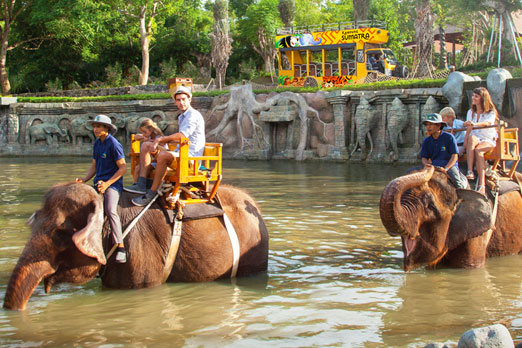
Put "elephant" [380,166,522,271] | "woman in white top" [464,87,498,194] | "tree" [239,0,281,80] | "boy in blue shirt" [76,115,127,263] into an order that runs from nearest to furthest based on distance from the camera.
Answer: "boy in blue shirt" [76,115,127,263] → "elephant" [380,166,522,271] → "woman in white top" [464,87,498,194] → "tree" [239,0,281,80]

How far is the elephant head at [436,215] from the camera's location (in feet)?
19.9

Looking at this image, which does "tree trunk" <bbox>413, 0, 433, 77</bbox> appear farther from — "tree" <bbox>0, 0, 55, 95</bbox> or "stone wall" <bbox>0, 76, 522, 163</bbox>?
"tree" <bbox>0, 0, 55, 95</bbox>

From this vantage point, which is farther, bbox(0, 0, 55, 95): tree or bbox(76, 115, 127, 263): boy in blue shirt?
bbox(0, 0, 55, 95): tree

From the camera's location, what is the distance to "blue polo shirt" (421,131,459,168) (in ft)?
21.9

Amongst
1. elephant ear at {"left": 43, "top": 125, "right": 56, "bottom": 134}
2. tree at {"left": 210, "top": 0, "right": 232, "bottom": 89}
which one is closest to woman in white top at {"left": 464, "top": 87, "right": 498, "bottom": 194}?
elephant ear at {"left": 43, "top": 125, "right": 56, "bottom": 134}

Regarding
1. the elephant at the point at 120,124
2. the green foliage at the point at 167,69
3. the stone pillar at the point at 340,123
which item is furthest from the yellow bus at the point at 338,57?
the green foliage at the point at 167,69

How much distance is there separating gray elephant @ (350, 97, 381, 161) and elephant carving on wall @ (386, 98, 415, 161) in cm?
66

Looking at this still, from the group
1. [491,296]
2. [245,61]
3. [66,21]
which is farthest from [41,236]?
[245,61]

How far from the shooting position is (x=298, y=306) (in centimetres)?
545

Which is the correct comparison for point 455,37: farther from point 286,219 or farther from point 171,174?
point 171,174

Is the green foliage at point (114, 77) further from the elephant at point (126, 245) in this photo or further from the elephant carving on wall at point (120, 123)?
the elephant at point (126, 245)

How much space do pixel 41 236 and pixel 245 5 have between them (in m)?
46.8

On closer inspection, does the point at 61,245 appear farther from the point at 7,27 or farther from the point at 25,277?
the point at 7,27

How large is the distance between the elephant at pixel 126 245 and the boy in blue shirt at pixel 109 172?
113 mm
